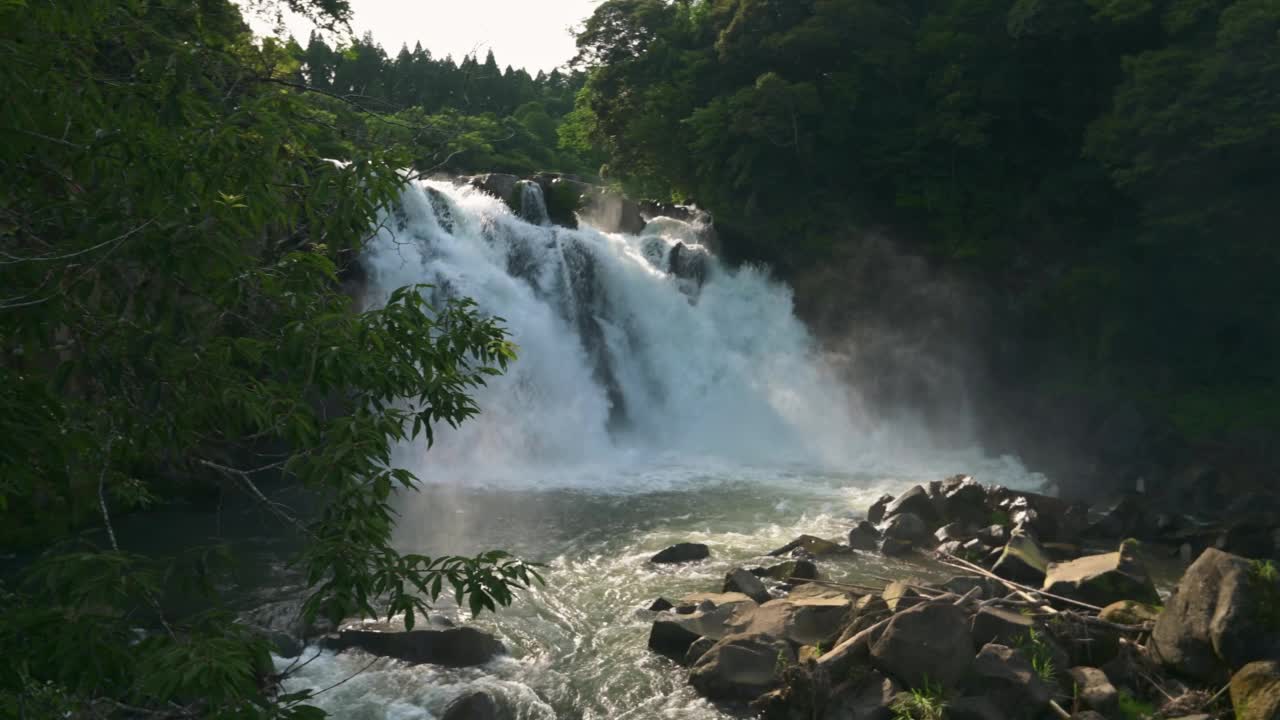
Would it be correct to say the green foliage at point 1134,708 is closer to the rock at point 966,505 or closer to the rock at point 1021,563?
the rock at point 1021,563

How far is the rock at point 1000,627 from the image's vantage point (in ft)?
27.1

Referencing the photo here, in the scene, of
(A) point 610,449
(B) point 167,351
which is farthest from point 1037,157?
(B) point 167,351

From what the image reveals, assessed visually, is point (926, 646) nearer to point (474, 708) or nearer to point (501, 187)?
point (474, 708)

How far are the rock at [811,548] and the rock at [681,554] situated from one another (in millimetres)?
1011

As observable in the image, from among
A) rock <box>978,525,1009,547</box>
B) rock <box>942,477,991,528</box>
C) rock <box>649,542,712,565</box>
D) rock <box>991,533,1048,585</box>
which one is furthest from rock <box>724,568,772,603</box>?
rock <box>942,477,991,528</box>

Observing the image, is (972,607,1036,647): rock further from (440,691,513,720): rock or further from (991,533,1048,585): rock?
(440,691,513,720): rock

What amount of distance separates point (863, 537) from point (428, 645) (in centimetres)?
718

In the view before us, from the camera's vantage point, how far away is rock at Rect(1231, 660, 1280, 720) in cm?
661

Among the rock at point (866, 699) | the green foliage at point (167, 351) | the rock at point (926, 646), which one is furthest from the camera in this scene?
the rock at point (926, 646)

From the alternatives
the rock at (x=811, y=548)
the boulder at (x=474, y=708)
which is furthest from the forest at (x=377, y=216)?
the rock at (x=811, y=548)

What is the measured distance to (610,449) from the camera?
70.5 ft

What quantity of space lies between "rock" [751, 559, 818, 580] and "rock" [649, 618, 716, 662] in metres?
2.41

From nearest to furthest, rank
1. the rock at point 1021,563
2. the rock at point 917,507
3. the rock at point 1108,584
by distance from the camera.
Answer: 1. the rock at point 1108,584
2. the rock at point 1021,563
3. the rock at point 917,507

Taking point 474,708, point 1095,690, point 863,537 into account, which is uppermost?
point 1095,690
